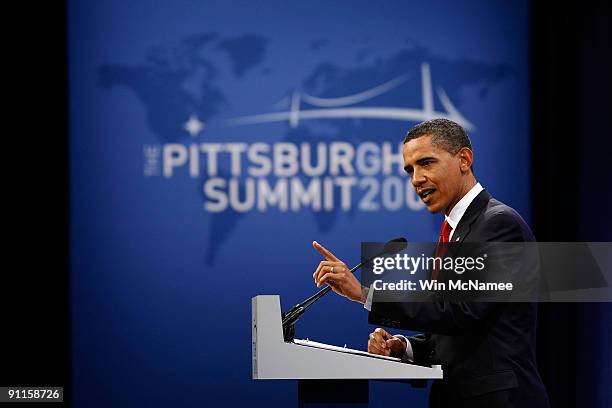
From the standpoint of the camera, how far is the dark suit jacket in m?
2.69

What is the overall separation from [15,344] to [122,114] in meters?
1.34

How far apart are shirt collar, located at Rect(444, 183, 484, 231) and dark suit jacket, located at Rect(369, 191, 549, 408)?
87 mm

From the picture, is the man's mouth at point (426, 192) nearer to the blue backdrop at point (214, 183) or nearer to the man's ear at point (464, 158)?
the man's ear at point (464, 158)

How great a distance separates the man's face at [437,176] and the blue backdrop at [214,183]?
1.92 metres

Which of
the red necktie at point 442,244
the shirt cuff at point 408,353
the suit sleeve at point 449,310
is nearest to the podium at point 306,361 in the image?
the suit sleeve at point 449,310

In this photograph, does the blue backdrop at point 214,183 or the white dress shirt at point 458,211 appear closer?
the white dress shirt at point 458,211

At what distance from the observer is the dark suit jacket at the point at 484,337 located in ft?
8.81

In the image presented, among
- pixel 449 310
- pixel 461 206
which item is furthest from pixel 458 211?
pixel 449 310

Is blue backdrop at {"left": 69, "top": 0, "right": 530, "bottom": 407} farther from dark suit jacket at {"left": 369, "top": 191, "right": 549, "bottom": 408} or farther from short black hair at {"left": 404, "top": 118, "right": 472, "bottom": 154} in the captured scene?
dark suit jacket at {"left": 369, "top": 191, "right": 549, "bottom": 408}

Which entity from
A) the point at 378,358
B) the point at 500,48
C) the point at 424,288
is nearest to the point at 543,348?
the point at 500,48

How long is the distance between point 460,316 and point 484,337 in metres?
0.11

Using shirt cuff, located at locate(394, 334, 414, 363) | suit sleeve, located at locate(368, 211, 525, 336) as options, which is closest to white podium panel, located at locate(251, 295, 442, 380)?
suit sleeve, located at locate(368, 211, 525, 336)

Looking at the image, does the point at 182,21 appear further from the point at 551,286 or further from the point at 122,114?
the point at 551,286

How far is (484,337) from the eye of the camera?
9.02 feet
